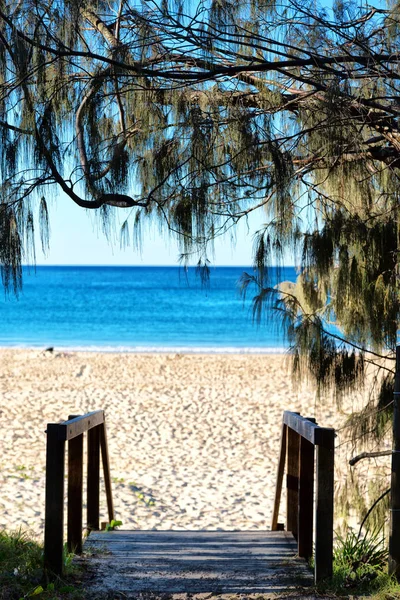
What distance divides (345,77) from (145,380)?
480 inches

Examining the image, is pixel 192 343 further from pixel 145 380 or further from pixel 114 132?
pixel 114 132

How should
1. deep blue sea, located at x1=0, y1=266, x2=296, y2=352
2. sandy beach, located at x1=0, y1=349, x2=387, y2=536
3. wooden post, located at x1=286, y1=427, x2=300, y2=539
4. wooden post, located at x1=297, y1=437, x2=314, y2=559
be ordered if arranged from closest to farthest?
wooden post, located at x1=297, y1=437, x2=314, y2=559, wooden post, located at x1=286, y1=427, x2=300, y2=539, sandy beach, located at x1=0, y1=349, x2=387, y2=536, deep blue sea, located at x1=0, y1=266, x2=296, y2=352

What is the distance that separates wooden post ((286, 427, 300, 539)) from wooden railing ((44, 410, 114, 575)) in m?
1.18

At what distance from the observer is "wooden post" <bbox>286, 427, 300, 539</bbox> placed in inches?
171

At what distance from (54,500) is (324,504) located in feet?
3.90

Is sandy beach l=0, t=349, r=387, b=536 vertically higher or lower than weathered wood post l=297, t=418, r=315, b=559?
lower

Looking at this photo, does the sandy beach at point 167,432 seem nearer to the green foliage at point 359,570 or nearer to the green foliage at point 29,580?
the green foliage at point 359,570

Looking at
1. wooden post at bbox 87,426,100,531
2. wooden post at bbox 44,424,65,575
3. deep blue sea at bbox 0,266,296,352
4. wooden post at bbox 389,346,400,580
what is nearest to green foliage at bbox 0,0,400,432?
wooden post at bbox 44,424,65,575

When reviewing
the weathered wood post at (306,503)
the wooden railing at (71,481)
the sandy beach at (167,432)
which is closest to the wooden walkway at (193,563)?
the weathered wood post at (306,503)

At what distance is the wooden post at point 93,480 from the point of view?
4457mm

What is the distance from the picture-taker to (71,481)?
375 cm

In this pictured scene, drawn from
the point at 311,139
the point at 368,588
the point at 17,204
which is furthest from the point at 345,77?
the point at 368,588

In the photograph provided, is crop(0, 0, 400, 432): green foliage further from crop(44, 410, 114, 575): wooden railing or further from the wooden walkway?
the wooden walkway

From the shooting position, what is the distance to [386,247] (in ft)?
13.3
